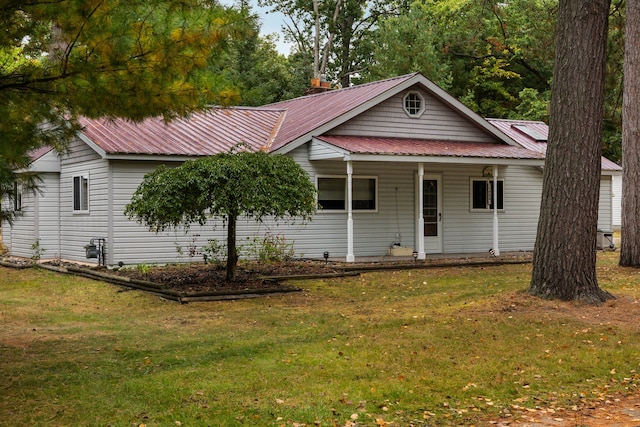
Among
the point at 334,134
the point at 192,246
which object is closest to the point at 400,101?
the point at 334,134

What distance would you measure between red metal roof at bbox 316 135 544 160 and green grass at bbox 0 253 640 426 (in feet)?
19.8

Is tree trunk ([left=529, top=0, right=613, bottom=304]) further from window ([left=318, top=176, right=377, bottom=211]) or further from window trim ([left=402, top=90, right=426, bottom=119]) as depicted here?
window trim ([left=402, top=90, right=426, bottom=119])

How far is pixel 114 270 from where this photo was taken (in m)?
17.1

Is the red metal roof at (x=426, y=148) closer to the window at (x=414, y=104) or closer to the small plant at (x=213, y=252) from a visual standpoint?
the window at (x=414, y=104)

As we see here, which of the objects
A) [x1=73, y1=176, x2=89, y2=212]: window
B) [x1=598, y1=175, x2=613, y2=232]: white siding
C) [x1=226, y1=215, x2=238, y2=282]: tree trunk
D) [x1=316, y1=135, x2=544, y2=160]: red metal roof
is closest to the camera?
[x1=226, y1=215, x2=238, y2=282]: tree trunk

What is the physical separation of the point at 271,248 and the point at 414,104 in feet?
19.0

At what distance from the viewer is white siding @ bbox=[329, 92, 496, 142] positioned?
20516 mm

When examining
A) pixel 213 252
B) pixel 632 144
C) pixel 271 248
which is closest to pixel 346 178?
pixel 271 248

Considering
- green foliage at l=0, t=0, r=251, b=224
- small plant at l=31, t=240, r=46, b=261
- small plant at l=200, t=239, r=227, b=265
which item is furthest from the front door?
green foliage at l=0, t=0, r=251, b=224

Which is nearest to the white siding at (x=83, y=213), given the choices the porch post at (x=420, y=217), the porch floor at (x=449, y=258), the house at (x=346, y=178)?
the house at (x=346, y=178)

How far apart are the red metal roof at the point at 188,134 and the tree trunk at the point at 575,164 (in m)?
7.61

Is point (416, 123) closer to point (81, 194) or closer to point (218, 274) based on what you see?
point (218, 274)

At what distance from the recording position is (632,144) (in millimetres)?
17062

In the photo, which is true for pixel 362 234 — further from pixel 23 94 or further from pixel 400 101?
pixel 23 94
